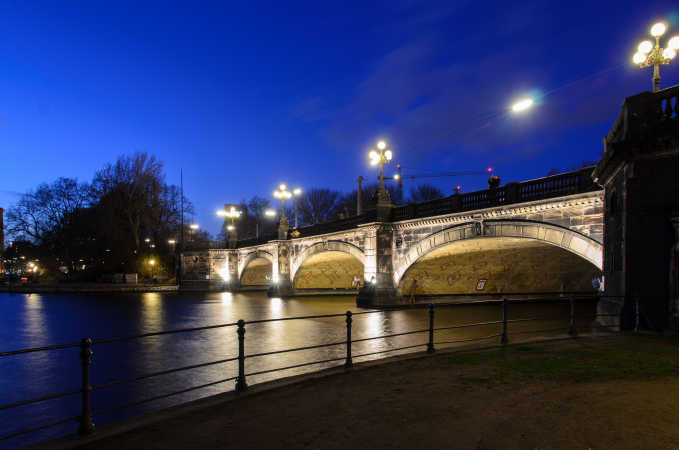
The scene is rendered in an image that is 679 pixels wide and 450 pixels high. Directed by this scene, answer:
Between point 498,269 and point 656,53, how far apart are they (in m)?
14.8

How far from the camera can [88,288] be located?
45656 mm

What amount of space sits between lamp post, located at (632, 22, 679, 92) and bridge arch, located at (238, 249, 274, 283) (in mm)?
29469

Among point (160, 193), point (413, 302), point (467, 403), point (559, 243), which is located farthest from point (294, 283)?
point (467, 403)

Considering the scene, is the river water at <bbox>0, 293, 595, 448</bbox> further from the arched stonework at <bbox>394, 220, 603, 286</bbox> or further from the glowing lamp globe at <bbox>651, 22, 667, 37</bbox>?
the glowing lamp globe at <bbox>651, 22, 667, 37</bbox>

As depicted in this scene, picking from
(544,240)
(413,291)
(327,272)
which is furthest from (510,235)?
(327,272)

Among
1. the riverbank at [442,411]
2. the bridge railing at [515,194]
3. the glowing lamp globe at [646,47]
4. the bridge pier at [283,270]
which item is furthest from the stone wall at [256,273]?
the riverbank at [442,411]

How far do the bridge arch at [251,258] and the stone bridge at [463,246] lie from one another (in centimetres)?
255

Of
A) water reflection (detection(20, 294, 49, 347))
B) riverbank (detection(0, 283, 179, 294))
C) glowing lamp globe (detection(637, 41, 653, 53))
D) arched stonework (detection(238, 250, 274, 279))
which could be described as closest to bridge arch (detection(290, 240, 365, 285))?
arched stonework (detection(238, 250, 274, 279))

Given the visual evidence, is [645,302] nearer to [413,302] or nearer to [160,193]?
[413,302]

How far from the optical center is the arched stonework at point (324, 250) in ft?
83.2

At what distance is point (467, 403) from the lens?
484cm

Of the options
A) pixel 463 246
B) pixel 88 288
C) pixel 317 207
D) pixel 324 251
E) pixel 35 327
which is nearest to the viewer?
pixel 35 327

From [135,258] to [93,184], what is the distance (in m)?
10.2

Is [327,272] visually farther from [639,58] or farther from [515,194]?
[639,58]
